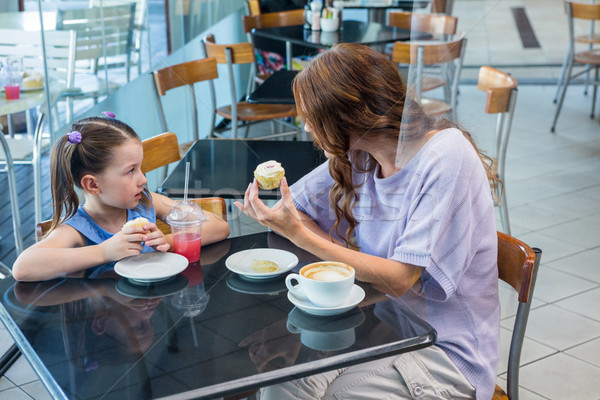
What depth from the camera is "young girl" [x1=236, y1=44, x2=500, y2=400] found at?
2.92ft

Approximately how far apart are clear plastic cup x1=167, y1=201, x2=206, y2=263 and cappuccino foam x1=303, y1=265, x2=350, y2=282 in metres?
0.22

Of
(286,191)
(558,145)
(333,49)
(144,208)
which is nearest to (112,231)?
(144,208)

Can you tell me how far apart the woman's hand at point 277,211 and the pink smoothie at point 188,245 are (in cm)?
14

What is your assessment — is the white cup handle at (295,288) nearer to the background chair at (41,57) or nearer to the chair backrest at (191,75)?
the chair backrest at (191,75)

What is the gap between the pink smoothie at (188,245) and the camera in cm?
102

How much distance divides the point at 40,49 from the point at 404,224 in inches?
52.4

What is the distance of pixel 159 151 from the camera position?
1.32 metres

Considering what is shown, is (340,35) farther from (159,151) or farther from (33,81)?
(159,151)

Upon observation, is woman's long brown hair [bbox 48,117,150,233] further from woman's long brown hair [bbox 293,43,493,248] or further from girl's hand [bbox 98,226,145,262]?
woman's long brown hair [bbox 293,43,493,248]

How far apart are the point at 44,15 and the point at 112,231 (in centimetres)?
99

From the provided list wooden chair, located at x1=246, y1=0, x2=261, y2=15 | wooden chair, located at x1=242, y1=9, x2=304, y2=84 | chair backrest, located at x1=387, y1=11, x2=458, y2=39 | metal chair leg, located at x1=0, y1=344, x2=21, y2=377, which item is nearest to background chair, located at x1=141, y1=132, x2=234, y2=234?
chair backrest, located at x1=387, y1=11, x2=458, y2=39

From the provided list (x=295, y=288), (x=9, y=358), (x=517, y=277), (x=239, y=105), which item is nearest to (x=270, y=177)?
(x=295, y=288)

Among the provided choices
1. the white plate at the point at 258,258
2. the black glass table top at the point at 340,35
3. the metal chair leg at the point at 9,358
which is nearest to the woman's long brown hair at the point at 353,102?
the white plate at the point at 258,258

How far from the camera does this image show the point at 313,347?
2.55 feet
